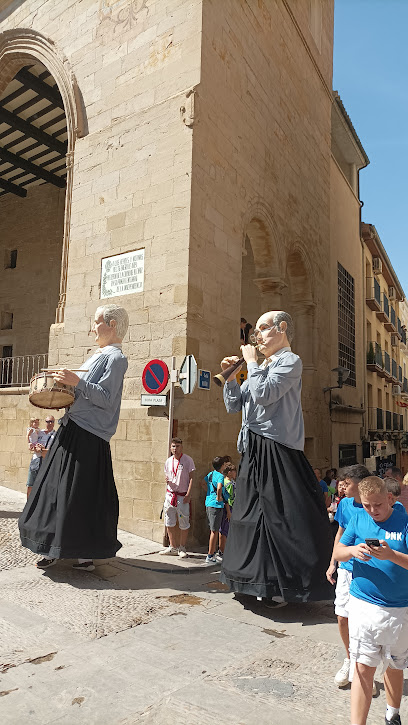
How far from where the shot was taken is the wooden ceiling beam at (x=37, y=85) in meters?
11.6

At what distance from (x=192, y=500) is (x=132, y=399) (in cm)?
159

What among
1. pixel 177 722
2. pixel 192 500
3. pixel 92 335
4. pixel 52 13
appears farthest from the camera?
pixel 52 13

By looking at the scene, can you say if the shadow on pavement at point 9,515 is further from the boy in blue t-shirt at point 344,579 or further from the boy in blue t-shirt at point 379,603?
the boy in blue t-shirt at point 379,603

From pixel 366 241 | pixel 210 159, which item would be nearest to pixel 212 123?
pixel 210 159

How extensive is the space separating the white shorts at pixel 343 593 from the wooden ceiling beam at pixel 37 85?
40.2ft

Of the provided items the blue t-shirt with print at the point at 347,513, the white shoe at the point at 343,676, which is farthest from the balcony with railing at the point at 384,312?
the white shoe at the point at 343,676

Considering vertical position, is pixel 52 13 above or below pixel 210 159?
above

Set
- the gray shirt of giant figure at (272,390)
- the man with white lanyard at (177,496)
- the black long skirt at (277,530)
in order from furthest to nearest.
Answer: the man with white lanyard at (177,496), the gray shirt of giant figure at (272,390), the black long skirt at (277,530)

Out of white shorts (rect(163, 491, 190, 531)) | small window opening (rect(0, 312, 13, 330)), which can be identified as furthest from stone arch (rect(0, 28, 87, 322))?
small window opening (rect(0, 312, 13, 330))

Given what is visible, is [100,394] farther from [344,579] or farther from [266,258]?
[266,258]

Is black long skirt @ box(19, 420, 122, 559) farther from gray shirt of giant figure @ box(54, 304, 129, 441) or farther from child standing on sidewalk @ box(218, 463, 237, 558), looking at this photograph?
child standing on sidewalk @ box(218, 463, 237, 558)

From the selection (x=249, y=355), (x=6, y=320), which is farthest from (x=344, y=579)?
(x=6, y=320)

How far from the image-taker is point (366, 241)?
18844 millimetres

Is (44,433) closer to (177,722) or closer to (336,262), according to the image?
(177,722)
